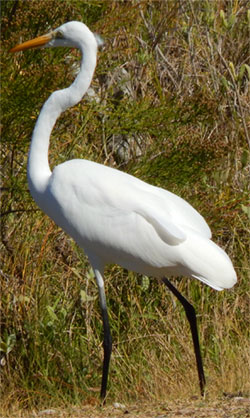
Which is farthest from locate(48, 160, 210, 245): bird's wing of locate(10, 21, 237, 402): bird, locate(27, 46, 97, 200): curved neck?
locate(27, 46, 97, 200): curved neck

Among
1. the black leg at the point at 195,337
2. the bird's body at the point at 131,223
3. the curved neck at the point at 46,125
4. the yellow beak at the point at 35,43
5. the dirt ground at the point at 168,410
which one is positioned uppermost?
the yellow beak at the point at 35,43

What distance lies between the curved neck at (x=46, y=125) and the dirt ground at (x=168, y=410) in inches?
46.0

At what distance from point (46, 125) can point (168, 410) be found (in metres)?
1.72

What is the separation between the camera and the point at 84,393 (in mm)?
5492

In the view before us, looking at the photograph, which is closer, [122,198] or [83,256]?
[122,198]

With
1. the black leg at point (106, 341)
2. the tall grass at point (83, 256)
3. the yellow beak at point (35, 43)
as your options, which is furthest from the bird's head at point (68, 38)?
the black leg at point (106, 341)

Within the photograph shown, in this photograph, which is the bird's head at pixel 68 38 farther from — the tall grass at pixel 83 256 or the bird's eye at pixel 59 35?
the tall grass at pixel 83 256

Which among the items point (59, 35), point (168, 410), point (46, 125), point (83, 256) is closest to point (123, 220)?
point (46, 125)

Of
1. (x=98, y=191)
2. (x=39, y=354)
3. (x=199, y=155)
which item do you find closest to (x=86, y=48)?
(x=98, y=191)

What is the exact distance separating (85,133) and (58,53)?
948 millimetres

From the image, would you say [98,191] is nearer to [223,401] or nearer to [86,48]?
[86,48]

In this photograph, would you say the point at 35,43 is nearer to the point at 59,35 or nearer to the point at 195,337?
the point at 59,35

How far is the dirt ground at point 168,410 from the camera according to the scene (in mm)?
3885

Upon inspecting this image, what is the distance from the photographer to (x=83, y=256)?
6496 millimetres
